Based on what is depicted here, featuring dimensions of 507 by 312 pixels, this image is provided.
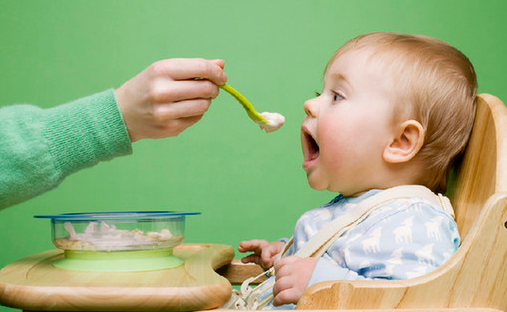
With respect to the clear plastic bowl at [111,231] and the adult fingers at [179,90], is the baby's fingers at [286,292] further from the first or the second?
the adult fingers at [179,90]

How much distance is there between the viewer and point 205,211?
5.23ft

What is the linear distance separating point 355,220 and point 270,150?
0.85m

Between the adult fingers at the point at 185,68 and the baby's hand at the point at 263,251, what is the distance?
386 millimetres

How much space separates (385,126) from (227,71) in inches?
32.9

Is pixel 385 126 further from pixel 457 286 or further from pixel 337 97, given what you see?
pixel 457 286

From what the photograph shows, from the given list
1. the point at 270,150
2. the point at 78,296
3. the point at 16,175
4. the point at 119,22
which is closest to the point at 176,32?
the point at 119,22

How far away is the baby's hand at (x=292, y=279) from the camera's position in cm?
70

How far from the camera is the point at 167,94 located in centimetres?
77

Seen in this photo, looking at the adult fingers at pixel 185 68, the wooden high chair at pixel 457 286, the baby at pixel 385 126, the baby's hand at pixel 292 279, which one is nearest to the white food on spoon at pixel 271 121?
the baby at pixel 385 126

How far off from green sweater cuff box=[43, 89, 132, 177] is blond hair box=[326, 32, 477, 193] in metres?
0.40

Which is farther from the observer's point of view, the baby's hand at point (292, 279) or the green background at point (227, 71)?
the green background at point (227, 71)

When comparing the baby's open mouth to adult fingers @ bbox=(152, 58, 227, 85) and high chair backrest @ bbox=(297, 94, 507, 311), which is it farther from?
high chair backrest @ bbox=(297, 94, 507, 311)

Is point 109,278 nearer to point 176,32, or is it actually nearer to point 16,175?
point 16,175

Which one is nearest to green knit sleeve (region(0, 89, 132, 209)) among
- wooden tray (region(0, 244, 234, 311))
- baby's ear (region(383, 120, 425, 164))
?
wooden tray (region(0, 244, 234, 311))
